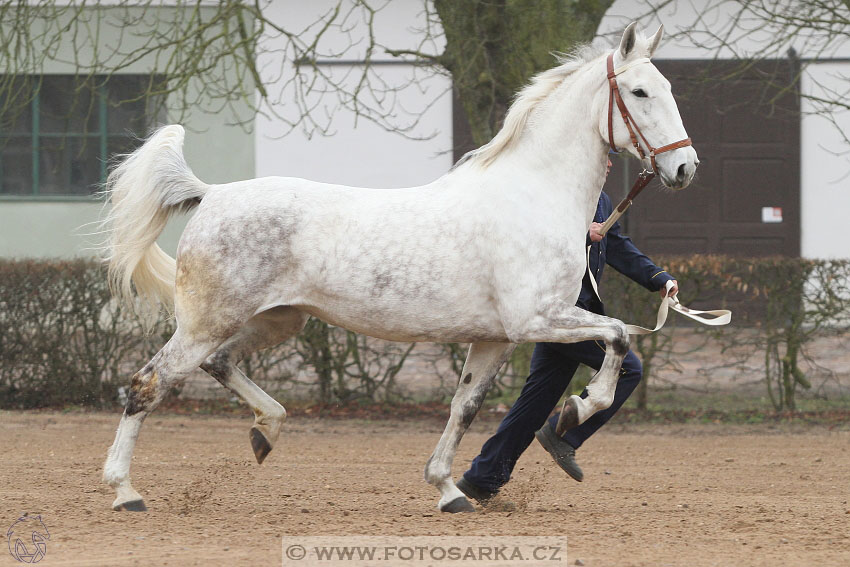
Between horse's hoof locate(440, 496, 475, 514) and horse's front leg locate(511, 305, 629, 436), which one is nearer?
horse's front leg locate(511, 305, 629, 436)

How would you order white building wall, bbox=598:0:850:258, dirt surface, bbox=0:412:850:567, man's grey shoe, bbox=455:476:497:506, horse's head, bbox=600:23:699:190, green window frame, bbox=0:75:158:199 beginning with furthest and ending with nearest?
green window frame, bbox=0:75:158:199 → white building wall, bbox=598:0:850:258 → man's grey shoe, bbox=455:476:497:506 → horse's head, bbox=600:23:699:190 → dirt surface, bbox=0:412:850:567

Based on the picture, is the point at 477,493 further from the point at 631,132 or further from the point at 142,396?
the point at 631,132

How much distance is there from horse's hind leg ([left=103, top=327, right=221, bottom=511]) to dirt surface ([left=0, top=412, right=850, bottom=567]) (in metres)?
0.17

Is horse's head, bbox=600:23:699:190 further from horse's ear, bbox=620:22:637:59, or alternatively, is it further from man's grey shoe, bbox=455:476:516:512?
man's grey shoe, bbox=455:476:516:512

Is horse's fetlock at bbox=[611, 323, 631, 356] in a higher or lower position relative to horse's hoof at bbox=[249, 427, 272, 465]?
higher

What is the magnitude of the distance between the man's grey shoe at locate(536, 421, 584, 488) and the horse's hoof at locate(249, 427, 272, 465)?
133cm

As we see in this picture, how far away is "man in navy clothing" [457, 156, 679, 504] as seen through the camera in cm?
502

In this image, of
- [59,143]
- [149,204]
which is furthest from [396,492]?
[59,143]

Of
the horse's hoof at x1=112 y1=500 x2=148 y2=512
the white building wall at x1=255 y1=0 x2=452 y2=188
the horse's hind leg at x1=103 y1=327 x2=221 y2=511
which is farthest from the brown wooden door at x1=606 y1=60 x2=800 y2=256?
the horse's hoof at x1=112 y1=500 x2=148 y2=512

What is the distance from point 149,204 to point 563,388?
2.24m

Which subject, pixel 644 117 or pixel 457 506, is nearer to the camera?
pixel 644 117

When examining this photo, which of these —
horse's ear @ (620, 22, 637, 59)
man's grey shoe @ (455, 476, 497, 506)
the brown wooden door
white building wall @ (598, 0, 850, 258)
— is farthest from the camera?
the brown wooden door

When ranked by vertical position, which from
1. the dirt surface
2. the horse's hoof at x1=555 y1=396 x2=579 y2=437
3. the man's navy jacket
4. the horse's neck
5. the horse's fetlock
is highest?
the horse's neck

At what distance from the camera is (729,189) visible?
44.1ft
